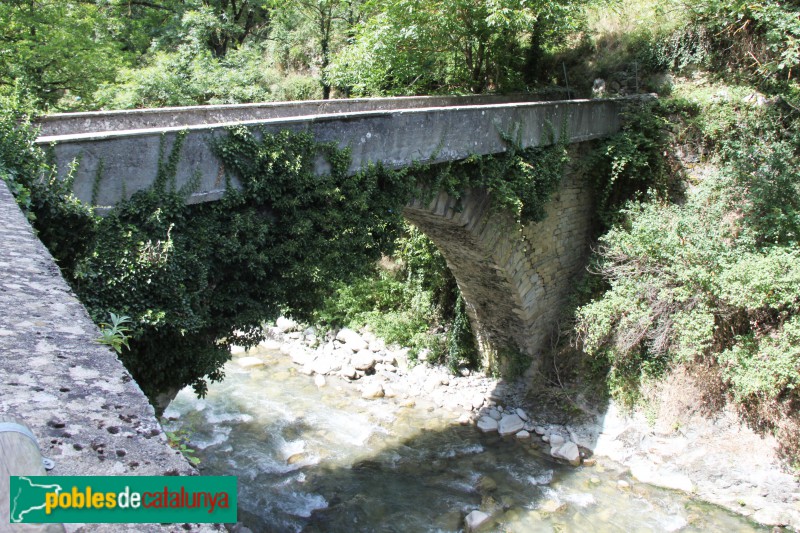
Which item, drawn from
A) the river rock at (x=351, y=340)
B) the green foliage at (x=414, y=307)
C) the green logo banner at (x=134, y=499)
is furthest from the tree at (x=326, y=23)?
the green logo banner at (x=134, y=499)

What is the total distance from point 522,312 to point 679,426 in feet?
9.49

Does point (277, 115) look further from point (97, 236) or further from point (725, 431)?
point (725, 431)

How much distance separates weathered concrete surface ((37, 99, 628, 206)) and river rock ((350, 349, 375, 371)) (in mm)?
5281

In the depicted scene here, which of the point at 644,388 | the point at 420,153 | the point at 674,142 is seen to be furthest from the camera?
the point at 674,142

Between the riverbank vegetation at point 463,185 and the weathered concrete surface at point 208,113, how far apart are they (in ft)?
2.14

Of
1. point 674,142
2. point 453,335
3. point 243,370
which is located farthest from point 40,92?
point 674,142

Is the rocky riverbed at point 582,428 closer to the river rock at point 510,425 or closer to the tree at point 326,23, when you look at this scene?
the river rock at point 510,425

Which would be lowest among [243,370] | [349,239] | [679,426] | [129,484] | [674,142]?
[243,370]

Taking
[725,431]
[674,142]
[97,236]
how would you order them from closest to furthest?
[97,236], [725,431], [674,142]

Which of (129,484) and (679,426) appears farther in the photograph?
(679,426)

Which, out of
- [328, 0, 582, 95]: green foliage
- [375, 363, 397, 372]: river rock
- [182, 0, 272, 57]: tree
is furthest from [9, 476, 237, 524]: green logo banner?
[182, 0, 272, 57]: tree

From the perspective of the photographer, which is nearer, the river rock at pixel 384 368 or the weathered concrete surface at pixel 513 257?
the weathered concrete surface at pixel 513 257

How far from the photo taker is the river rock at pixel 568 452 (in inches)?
336

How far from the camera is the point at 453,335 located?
1114 cm
